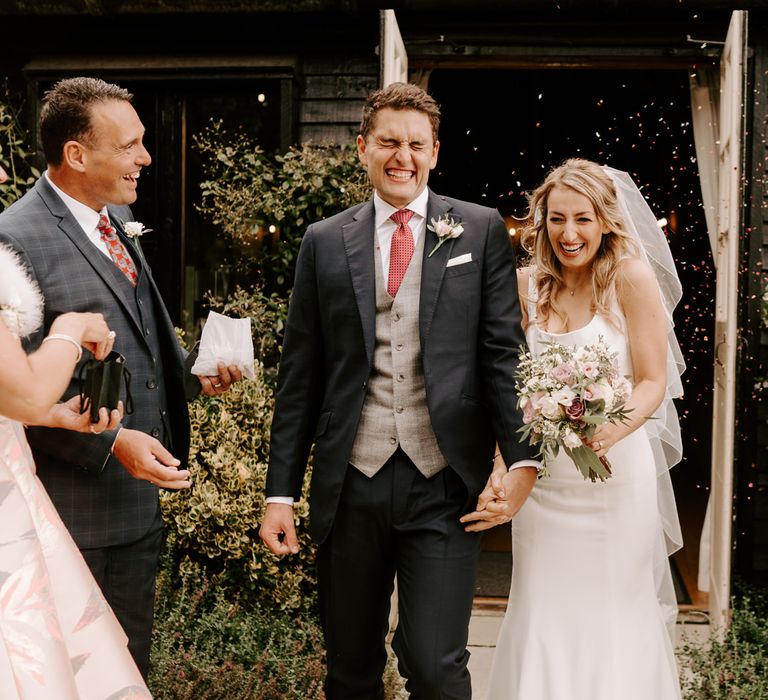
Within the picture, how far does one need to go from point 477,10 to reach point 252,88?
1.58m

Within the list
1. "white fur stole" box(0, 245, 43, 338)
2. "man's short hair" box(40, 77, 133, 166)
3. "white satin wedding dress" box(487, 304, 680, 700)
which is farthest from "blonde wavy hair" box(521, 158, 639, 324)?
"white fur stole" box(0, 245, 43, 338)

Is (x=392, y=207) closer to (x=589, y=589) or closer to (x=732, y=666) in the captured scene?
(x=589, y=589)

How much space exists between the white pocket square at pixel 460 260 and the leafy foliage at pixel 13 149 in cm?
383

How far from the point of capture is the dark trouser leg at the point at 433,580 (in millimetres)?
2498

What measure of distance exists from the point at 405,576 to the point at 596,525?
87 cm

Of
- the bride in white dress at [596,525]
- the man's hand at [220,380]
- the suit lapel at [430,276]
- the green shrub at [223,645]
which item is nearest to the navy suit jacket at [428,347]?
the suit lapel at [430,276]

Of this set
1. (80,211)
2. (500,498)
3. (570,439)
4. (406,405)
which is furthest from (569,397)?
(80,211)

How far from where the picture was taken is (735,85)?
176 inches

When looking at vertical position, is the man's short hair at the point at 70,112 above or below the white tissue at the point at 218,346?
above

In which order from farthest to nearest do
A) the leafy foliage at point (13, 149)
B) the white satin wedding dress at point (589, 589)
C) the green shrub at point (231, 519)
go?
1. the leafy foliage at point (13, 149)
2. the green shrub at point (231, 519)
3. the white satin wedding dress at point (589, 589)

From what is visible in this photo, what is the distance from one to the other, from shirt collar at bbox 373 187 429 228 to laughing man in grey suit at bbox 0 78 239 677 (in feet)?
2.40

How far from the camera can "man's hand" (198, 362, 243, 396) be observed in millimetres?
2836

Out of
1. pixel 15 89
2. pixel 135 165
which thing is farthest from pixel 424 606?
pixel 15 89

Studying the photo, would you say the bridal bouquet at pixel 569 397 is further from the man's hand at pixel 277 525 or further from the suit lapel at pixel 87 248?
the suit lapel at pixel 87 248
